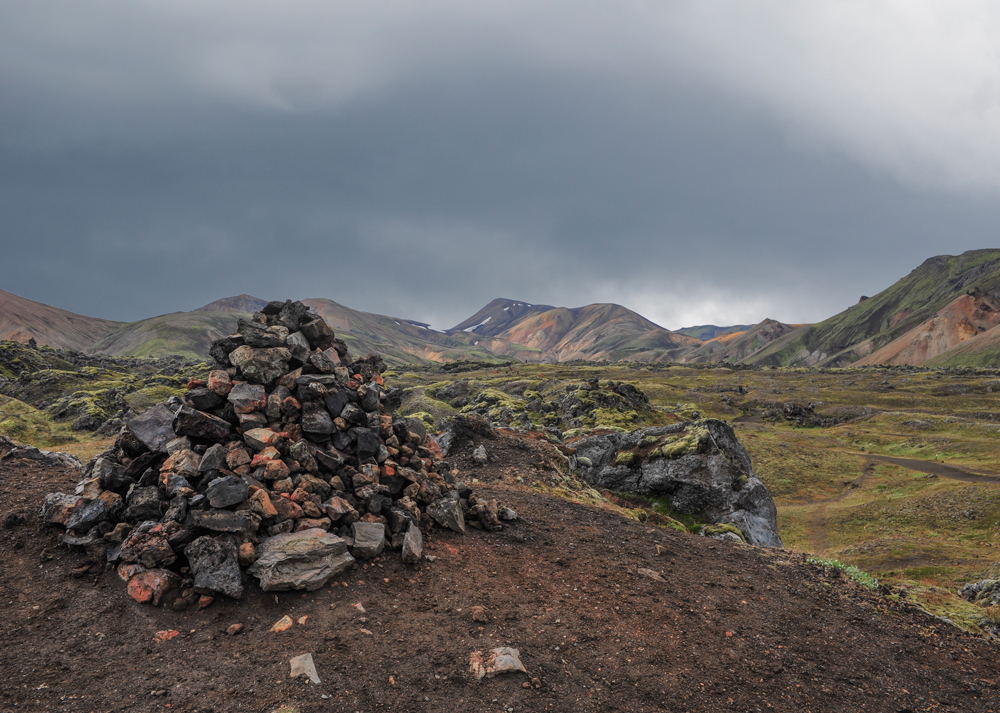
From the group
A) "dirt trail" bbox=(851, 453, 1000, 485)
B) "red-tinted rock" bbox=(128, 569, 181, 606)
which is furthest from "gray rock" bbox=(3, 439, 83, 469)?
"dirt trail" bbox=(851, 453, 1000, 485)

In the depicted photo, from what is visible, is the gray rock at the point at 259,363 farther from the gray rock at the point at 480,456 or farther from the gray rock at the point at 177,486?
the gray rock at the point at 480,456

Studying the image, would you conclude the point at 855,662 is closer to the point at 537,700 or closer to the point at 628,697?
the point at 628,697

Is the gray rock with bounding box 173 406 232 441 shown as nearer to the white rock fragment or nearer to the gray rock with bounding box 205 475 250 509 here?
the gray rock with bounding box 205 475 250 509

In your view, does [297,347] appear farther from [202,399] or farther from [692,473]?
[692,473]

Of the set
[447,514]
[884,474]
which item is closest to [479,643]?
[447,514]

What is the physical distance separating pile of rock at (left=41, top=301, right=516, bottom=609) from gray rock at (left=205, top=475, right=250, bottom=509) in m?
0.03

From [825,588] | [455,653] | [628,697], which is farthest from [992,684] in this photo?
[455,653]

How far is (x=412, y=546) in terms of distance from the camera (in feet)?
42.6

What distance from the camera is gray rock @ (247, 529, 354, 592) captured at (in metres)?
10.7

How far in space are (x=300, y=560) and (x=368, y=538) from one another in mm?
1987

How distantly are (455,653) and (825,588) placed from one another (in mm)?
11889

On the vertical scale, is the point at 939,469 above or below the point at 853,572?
below

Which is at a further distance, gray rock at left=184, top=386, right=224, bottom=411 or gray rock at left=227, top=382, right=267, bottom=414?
gray rock at left=227, top=382, right=267, bottom=414

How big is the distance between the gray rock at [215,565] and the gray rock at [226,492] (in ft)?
2.73
